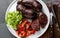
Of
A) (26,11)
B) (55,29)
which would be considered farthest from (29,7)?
(55,29)

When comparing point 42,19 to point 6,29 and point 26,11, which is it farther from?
point 6,29

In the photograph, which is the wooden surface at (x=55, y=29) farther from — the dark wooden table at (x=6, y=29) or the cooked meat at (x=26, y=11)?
the cooked meat at (x=26, y=11)

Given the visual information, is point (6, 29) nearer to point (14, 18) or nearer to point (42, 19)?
point (14, 18)

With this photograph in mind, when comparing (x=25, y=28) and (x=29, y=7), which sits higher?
(x=29, y=7)

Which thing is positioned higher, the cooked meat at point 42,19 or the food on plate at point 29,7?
the food on plate at point 29,7

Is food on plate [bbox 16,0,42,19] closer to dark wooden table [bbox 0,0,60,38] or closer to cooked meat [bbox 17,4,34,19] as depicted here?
cooked meat [bbox 17,4,34,19]

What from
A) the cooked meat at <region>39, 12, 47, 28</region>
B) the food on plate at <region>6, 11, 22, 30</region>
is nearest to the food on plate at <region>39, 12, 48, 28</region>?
the cooked meat at <region>39, 12, 47, 28</region>

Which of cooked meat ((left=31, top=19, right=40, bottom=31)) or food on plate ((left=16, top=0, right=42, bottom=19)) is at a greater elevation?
food on plate ((left=16, top=0, right=42, bottom=19))

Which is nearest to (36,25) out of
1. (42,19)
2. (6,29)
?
(42,19)

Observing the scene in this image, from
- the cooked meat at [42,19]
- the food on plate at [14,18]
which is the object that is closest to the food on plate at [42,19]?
the cooked meat at [42,19]

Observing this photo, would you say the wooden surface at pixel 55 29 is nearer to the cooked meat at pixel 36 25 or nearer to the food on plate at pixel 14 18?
the cooked meat at pixel 36 25

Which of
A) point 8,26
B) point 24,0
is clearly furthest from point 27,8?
point 8,26
